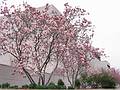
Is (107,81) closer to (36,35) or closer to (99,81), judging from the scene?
(99,81)

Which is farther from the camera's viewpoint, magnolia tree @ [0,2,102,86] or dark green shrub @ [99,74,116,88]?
dark green shrub @ [99,74,116,88]

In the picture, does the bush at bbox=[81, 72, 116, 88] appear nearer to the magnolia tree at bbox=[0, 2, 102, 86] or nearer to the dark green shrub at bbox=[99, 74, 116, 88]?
the dark green shrub at bbox=[99, 74, 116, 88]

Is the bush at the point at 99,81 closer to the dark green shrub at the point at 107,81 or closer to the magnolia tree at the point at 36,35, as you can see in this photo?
the dark green shrub at the point at 107,81

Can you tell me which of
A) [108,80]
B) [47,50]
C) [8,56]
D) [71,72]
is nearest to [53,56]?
[47,50]

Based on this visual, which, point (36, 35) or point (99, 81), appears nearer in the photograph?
point (36, 35)

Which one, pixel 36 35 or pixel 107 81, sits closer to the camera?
pixel 36 35

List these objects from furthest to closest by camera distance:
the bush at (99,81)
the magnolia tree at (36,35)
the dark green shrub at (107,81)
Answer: the dark green shrub at (107,81) < the bush at (99,81) < the magnolia tree at (36,35)

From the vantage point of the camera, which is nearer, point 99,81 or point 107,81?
point 99,81

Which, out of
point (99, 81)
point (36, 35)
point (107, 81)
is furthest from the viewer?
point (107, 81)

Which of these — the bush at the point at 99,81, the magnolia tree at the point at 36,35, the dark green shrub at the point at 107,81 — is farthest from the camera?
the dark green shrub at the point at 107,81

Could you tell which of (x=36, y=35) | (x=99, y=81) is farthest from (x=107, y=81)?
(x=36, y=35)

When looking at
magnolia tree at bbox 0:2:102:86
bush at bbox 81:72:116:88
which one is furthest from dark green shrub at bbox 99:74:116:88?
magnolia tree at bbox 0:2:102:86

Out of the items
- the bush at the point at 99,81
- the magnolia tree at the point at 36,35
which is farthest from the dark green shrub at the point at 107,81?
the magnolia tree at the point at 36,35

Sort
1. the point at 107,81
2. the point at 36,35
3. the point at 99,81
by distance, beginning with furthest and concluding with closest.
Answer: the point at 107,81 → the point at 99,81 → the point at 36,35
